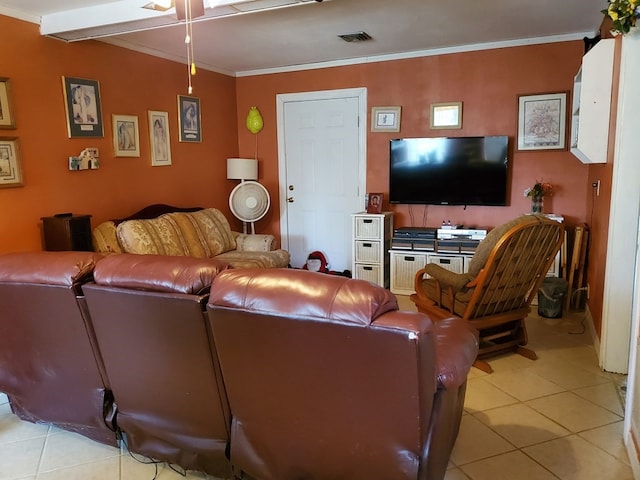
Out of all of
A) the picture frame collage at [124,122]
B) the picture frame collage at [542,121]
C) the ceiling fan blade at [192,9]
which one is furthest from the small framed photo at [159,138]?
the picture frame collage at [542,121]

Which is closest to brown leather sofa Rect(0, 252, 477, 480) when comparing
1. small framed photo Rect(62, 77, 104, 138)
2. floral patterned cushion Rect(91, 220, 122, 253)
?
floral patterned cushion Rect(91, 220, 122, 253)

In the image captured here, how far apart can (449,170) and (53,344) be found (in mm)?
3730

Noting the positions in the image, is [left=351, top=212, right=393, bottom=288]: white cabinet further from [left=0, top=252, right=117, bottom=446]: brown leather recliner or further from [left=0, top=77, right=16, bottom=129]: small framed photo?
[left=0, top=252, right=117, bottom=446]: brown leather recliner

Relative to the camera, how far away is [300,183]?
5609 mm

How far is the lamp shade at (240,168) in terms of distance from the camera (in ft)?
17.6

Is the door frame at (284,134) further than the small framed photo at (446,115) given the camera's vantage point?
Yes

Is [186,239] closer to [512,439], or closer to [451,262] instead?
[451,262]

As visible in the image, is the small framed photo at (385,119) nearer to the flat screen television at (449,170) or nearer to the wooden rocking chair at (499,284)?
the flat screen television at (449,170)

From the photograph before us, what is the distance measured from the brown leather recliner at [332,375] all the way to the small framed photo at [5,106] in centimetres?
251

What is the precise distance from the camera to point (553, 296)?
4.00m

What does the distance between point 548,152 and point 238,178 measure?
3.20m

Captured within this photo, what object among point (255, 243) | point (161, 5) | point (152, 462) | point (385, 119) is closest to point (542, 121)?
point (385, 119)

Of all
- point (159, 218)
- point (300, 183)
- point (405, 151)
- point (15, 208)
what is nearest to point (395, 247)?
point (405, 151)

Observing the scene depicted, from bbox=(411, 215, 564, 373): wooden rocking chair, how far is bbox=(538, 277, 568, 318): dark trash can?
2.57ft
